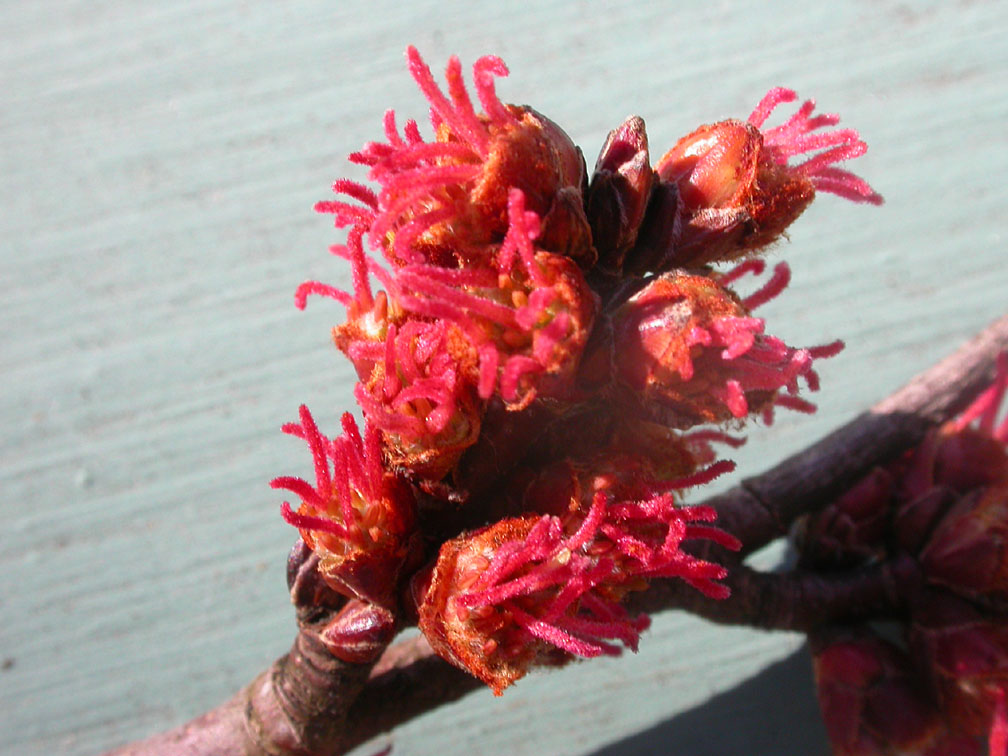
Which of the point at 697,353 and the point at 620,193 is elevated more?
the point at 620,193

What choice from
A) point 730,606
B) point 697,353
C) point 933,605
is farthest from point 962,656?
point 697,353

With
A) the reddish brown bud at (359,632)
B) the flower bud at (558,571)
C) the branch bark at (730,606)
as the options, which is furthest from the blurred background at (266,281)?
the flower bud at (558,571)

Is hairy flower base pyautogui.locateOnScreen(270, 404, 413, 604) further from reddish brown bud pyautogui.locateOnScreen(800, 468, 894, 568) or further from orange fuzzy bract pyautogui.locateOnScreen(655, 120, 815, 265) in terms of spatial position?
reddish brown bud pyautogui.locateOnScreen(800, 468, 894, 568)

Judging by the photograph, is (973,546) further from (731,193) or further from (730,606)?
(731,193)

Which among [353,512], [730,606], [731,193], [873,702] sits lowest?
[873,702]

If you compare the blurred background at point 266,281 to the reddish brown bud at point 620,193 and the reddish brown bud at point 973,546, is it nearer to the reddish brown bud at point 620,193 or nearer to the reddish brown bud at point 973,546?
the reddish brown bud at point 973,546
